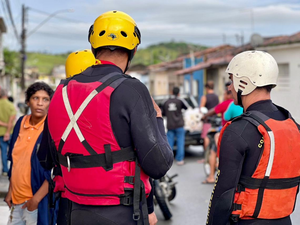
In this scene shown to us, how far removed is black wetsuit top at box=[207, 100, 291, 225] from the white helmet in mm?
254

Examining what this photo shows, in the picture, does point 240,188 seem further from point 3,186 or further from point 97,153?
point 3,186

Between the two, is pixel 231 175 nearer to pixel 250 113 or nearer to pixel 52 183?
pixel 250 113

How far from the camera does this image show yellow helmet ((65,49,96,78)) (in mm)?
3582

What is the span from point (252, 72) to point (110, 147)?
1.00m

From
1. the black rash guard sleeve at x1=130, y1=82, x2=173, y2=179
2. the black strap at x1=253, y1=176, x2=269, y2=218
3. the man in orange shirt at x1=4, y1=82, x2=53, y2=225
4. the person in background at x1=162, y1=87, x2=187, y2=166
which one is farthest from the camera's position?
the person in background at x1=162, y1=87, x2=187, y2=166

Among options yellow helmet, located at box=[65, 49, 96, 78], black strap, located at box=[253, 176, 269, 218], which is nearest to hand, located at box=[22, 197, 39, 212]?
yellow helmet, located at box=[65, 49, 96, 78]

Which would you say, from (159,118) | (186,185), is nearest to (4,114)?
(186,185)

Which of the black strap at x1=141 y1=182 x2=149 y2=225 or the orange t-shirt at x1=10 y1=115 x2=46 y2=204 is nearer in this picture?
the black strap at x1=141 y1=182 x2=149 y2=225

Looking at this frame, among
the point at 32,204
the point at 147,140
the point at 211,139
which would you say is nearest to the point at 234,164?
the point at 147,140

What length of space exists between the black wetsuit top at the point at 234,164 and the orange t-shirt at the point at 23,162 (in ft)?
6.00

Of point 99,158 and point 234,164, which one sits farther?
point 234,164

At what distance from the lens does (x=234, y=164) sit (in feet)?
8.38

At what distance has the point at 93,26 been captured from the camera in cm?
274

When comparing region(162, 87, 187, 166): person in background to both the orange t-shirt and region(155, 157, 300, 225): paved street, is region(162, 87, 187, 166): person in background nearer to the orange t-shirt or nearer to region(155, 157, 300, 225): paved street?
region(155, 157, 300, 225): paved street
